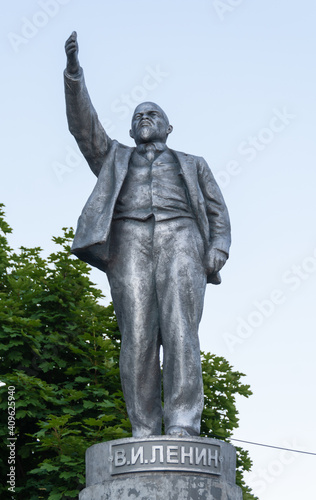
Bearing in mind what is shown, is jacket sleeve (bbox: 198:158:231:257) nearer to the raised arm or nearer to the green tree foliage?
the raised arm

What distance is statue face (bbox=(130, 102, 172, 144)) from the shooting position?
8.76 metres

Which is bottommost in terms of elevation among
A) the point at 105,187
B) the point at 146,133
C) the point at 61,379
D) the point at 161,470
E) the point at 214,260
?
the point at 161,470

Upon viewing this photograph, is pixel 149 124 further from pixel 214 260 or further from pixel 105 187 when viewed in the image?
pixel 214 260

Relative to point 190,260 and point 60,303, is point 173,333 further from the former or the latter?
point 60,303

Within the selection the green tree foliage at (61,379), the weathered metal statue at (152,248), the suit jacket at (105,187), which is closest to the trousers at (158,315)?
the weathered metal statue at (152,248)

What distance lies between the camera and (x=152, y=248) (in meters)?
8.12

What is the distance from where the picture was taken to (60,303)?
757 inches

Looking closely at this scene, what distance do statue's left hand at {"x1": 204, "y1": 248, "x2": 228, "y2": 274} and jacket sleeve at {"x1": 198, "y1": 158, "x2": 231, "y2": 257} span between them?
11 centimetres

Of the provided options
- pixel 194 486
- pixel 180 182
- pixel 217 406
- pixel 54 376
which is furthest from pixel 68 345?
pixel 194 486

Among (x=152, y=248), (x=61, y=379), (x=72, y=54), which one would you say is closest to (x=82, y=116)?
(x=72, y=54)

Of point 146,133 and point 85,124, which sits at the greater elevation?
point 146,133

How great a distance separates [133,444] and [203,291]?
65.4 inches

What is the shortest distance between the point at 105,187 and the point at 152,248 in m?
0.78

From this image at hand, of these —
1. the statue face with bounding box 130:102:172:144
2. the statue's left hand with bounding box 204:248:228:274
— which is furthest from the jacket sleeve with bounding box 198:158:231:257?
the statue face with bounding box 130:102:172:144
